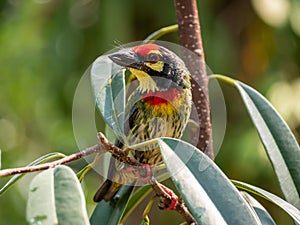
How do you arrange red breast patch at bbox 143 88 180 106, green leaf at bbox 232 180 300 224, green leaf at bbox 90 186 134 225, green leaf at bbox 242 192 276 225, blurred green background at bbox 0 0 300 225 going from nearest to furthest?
green leaf at bbox 232 180 300 224 → green leaf at bbox 242 192 276 225 → green leaf at bbox 90 186 134 225 → red breast patch at bbox 143 88 180 106 → blurred green background at bbox 0 0 300 225

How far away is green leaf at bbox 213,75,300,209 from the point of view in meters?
1.40

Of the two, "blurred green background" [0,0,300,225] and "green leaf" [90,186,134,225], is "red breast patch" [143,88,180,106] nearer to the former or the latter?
"green leaf" [90,186,134,225]

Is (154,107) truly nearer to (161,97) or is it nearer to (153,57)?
(161,97)

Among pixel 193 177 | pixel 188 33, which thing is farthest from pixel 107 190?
pixel 193 177

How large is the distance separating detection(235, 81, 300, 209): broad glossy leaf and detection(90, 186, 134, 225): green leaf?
33 centimetres

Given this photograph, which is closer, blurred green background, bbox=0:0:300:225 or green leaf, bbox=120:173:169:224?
green leaf, bbox=120:173:169:224

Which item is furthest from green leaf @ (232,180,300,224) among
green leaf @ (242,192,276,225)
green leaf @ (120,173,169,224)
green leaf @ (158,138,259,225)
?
green leaf @ (120,173,169,224)

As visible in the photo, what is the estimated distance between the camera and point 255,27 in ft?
14.1

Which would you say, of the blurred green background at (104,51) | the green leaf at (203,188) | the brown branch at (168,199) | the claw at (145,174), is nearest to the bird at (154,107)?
the claw at (145,174)

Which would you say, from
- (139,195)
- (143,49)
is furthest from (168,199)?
(143,49)

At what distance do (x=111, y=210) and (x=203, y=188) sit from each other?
16.8 inches

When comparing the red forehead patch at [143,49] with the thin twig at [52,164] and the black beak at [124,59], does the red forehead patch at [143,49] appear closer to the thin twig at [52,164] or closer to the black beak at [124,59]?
the black beak at [124,59]

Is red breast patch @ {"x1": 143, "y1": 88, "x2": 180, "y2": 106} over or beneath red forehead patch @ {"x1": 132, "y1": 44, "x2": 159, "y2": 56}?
beneath

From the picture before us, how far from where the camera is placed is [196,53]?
1486 mm
